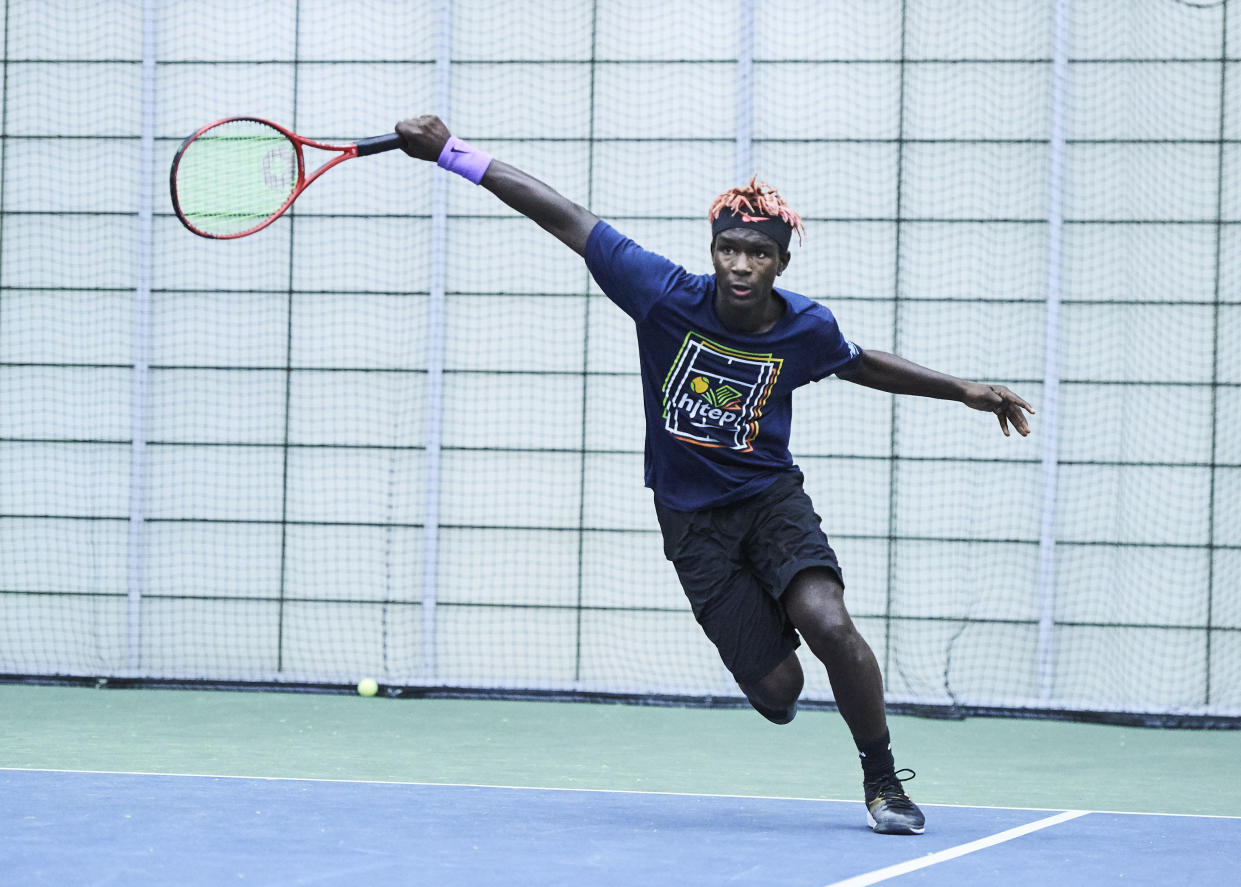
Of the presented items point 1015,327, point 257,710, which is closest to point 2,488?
point 257,710

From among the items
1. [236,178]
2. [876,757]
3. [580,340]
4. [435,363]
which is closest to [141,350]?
[435,363]

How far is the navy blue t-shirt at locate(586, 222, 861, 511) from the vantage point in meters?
4.61

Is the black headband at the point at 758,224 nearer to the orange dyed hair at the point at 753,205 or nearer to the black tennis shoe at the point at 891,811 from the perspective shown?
the orange dyed hair at the point at 753,205

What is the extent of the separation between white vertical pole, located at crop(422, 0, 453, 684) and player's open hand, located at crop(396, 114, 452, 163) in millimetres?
A: 4129

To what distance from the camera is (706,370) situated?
462 centimetres

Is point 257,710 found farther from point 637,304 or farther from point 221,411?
point 637,304

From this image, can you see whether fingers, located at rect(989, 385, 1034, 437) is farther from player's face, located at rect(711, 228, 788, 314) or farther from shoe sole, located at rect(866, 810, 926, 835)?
shoe sole, located at rect(866, 810, 926, 835)

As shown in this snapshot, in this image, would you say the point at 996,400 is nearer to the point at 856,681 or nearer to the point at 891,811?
the point at 856,681

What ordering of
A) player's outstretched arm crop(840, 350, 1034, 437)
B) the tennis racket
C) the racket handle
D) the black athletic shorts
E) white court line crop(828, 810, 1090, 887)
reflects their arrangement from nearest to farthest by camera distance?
white court line crop(828, 810, 1090, 887) < the racket handle < the black athletic shorts < player's outstretched arm crop(840, 350, 1034, 437) < the tennis racket

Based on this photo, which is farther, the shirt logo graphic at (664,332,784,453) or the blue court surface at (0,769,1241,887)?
the shirt logo graphic at (664,332,784,453)

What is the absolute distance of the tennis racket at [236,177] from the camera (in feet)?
16.9

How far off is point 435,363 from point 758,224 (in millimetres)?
4262

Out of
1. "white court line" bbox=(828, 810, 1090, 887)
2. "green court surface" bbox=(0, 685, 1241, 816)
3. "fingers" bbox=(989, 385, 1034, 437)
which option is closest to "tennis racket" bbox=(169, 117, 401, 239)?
"green court surface" bbox=(0, 685, 1241, 816)

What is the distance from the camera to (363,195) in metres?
8.84
